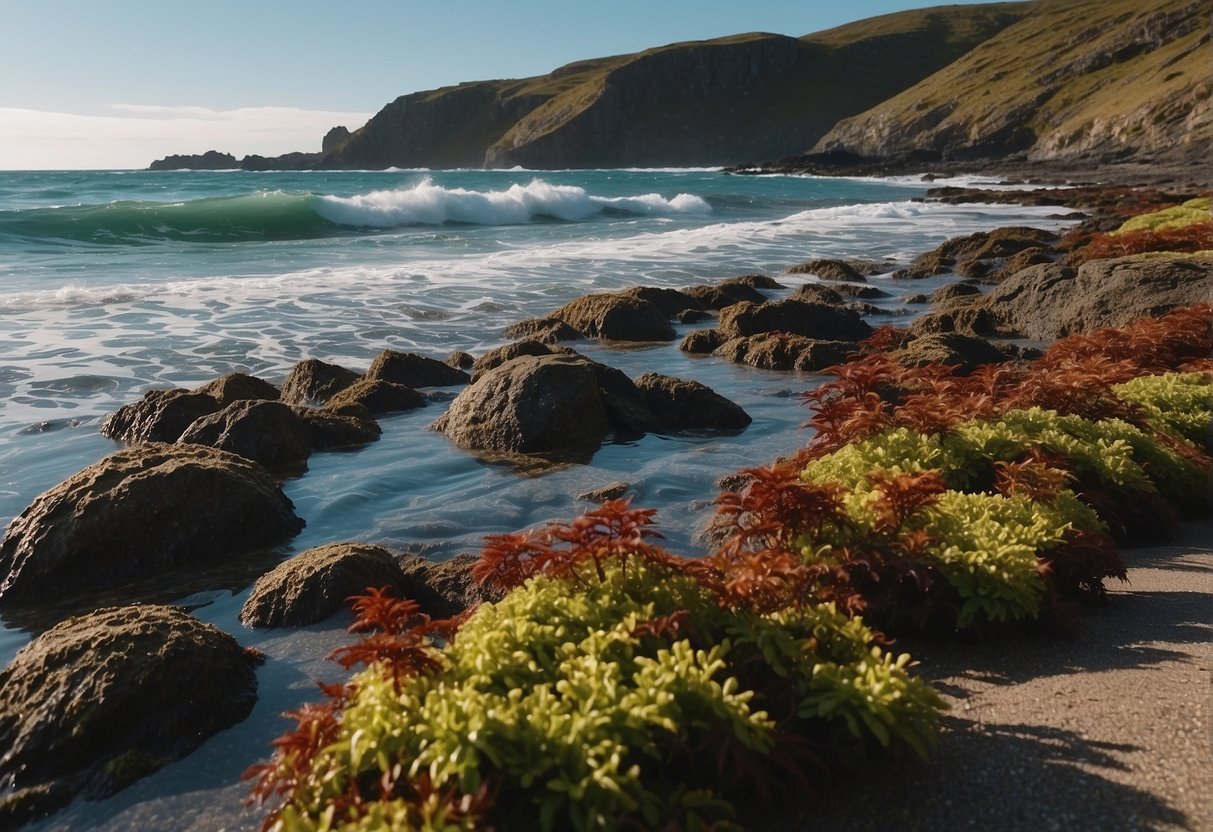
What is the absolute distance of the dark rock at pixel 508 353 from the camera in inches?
491

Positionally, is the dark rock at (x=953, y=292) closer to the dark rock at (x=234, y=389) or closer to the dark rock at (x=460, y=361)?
the dark rock at (x=460, y=361)

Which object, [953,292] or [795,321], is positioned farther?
[953,292]

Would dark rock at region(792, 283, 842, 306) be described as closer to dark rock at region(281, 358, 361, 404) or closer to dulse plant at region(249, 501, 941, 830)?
dark rock at region(281, 358, 361, 404)

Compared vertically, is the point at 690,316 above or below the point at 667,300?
below

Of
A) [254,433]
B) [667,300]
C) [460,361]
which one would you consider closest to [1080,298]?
[667,300]

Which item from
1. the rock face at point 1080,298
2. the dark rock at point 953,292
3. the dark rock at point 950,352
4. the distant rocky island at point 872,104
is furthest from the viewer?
the distant rocky island at point 872,104

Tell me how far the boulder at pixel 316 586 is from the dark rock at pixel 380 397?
520 cm

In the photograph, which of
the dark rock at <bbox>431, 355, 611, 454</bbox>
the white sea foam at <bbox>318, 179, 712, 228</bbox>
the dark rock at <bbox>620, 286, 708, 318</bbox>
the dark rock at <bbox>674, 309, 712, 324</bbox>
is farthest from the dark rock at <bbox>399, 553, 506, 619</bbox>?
the white sea foam at <bbox>318, 179, 712, 228</bbox>

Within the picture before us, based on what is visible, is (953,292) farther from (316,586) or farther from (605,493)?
(316,586)

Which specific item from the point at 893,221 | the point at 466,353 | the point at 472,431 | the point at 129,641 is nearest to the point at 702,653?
the point at 129,641

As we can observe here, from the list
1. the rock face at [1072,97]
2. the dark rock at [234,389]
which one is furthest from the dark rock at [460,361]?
the rock face at [1072,97]

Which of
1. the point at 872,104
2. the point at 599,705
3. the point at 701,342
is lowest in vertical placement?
the point at 701,342

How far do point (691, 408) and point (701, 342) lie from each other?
452 cm

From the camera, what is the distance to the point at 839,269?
23.0 m
